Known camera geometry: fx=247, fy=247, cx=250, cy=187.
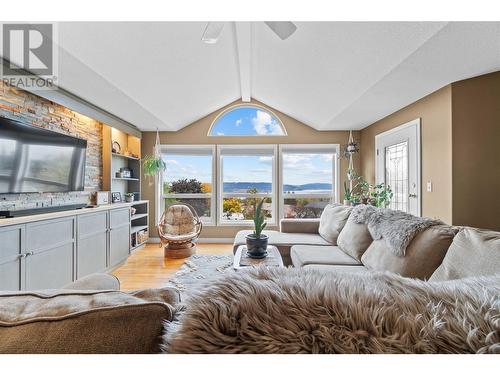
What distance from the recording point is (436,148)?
2717 mm

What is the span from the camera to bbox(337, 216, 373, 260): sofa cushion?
221 centimetres

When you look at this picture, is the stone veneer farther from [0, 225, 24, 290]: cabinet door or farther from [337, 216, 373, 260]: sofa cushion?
[337, 216, 373, 260]: sofa cushion

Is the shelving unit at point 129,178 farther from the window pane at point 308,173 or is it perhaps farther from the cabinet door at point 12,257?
the window pane at point 308,173

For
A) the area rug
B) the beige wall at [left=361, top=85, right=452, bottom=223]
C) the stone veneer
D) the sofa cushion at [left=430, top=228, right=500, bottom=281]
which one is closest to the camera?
the sofa cushion at [left=430, top=228, right=500, bottom=281]

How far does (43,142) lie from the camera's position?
2471 millimetres

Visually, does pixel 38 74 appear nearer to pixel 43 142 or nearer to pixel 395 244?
pixel 43 142

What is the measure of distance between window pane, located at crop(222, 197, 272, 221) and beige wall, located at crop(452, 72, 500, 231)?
9.55 ft

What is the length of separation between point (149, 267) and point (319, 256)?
92.0 inches

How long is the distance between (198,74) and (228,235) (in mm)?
2915

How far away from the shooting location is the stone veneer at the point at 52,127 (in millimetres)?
2301

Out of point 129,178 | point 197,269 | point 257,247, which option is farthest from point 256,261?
point 129,178

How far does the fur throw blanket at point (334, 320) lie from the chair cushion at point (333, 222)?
231 cm

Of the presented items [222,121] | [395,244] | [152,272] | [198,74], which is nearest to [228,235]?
[152,272]

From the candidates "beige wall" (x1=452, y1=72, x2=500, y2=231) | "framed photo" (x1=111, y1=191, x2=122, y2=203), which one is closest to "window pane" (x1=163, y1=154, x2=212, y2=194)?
"framed photo" (x1=111, y1=191, x2=122, y2=203)
